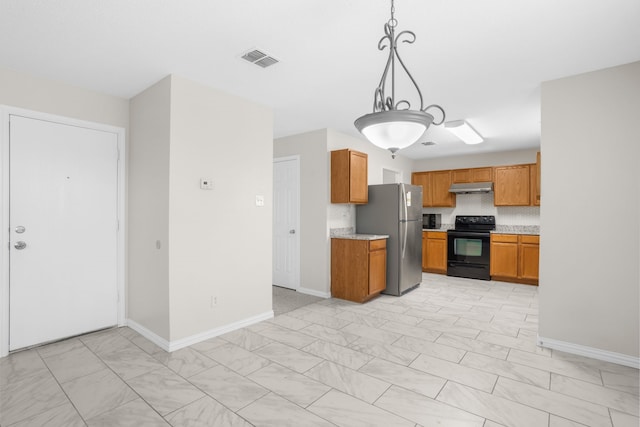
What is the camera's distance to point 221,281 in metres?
3.36

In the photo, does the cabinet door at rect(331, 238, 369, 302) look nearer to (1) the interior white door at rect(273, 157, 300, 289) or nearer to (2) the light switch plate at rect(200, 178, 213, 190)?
(1) the interior white door at rect(273, 157, 300, 289)

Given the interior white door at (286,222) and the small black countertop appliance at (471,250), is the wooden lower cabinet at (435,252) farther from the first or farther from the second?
the interior white door at (286,222)

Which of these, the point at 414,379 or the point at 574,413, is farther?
the point at 414,379

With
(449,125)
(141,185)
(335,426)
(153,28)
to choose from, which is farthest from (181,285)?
(449,125)

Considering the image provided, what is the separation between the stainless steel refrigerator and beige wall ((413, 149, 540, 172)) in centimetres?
219

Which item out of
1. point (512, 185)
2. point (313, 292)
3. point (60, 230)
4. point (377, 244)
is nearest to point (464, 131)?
point (377, 244)

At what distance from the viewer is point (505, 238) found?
5.89m

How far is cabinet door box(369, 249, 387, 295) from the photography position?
450cm

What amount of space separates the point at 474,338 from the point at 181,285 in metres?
2.88

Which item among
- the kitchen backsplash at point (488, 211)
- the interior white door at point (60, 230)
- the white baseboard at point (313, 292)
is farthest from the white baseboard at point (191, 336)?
the kitchen backsplash at point (488, 211)

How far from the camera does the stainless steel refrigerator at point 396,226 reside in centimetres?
487

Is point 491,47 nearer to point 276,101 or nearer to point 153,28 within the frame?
point 276,101

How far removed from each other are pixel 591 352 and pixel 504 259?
128 inches

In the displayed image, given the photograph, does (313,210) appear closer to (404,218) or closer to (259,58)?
(404,218)
